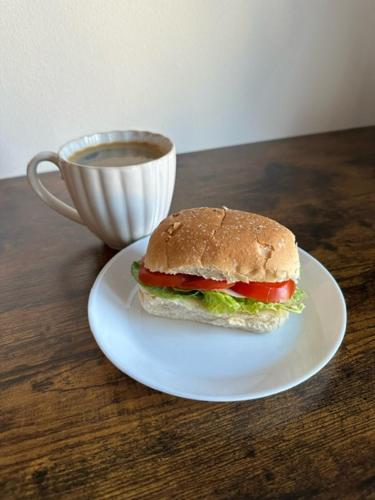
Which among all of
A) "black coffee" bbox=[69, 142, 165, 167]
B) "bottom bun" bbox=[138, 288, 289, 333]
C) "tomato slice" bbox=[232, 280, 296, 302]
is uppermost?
"black coffee" bbox=[69, 142, 165, 167]

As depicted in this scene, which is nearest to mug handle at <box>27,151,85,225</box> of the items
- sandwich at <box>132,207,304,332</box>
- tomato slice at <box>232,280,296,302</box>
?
sandwich at <box>132,207,304,332</box>

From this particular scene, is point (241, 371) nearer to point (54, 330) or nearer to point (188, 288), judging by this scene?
point (188, 288)

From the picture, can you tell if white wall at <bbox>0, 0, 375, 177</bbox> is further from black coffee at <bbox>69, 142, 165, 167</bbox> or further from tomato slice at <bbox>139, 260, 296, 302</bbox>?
tomato slice at <bbox>139, 260, 296, 302</bbox>

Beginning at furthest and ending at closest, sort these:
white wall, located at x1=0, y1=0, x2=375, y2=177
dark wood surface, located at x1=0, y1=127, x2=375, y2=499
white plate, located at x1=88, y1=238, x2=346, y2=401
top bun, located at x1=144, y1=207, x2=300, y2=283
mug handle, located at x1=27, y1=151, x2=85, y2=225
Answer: white wall, located at x1=0, y1=0, x2=375, y2=177
mug handle, located at x1=27, y1=151, x2=85, y2=225
top bun, located at x1=144, y1=207, x2=300, y2=283
white plate, located at x1=88, y1=238, x2=346, y2=401
dark wood surface, located at x1=0, y1=127, x2=375, y2=499

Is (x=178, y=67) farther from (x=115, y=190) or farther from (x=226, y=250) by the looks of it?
(x=226, y=250)

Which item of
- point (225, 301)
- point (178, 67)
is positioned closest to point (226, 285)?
point (225, 301)

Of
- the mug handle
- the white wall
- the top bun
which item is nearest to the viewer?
the top bun

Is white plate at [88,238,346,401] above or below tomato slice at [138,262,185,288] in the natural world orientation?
below

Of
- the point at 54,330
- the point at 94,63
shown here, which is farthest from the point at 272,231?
the point at 94,63
